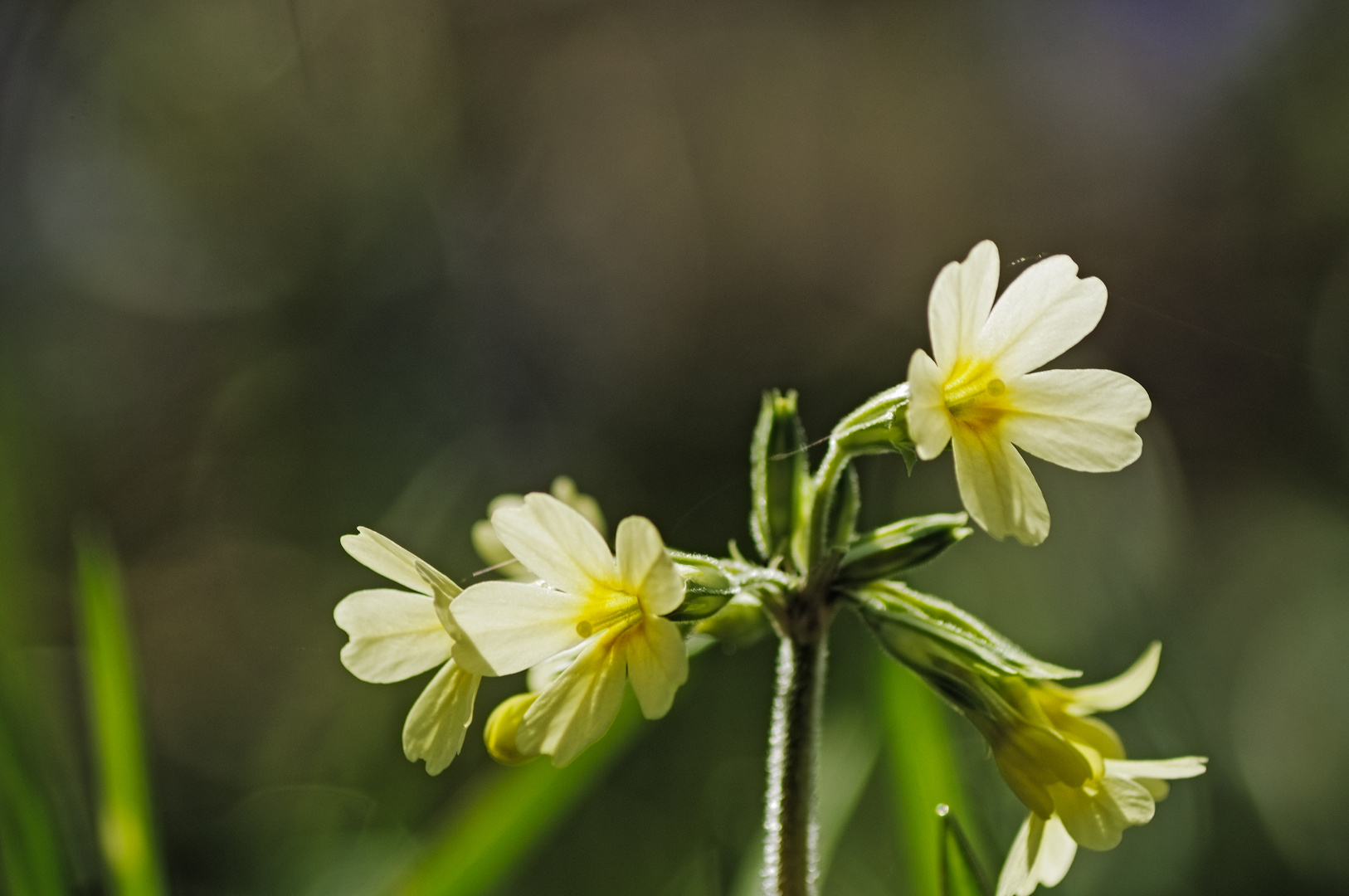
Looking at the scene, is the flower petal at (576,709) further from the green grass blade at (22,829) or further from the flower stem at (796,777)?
the green grass blade at (22,829)

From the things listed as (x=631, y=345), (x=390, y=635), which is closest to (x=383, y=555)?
(x=390, y=635)

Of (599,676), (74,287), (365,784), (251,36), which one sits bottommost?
(365,784)

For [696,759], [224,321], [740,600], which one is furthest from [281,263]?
[740,600]

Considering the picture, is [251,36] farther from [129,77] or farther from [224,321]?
[224,321]

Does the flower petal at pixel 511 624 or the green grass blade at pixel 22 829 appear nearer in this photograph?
the flower petal at pixel 511 624

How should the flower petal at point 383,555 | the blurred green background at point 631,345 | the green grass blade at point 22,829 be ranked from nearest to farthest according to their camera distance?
1. the flower petal at point 383,555
2. the green grass blade at point 22,829
3. the blurred green background at point 631,345

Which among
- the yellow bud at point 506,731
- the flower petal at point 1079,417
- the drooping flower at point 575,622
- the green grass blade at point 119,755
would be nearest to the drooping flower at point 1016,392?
the flower petal at point 1079,417

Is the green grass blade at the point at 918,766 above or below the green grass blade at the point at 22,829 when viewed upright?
below
